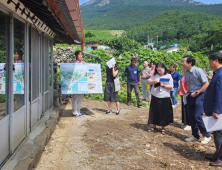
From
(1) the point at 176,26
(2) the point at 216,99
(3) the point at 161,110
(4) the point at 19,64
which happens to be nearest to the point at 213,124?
(2) the point at 216,99

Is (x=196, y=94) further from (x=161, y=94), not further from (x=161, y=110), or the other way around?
(x=161, y=110)

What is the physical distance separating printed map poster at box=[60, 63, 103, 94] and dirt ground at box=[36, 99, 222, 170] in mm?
871

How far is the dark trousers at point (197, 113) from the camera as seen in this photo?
448 centimetres

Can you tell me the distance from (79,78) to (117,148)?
2.70m

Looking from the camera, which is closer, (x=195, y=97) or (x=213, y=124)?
(x=213, y=124)

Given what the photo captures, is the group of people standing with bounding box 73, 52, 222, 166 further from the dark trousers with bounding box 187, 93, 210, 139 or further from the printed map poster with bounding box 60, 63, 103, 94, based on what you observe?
the printed map poster with bounding box 60, 63, 103, 94

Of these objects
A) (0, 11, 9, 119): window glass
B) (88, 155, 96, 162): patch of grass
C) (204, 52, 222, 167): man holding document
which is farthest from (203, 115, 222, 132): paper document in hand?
(0, 11, 9, 119): window glass

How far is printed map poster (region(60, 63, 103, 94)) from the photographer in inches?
244

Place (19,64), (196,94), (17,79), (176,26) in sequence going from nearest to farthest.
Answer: (17,79) < (19,64) < (196,94) < (176,26)

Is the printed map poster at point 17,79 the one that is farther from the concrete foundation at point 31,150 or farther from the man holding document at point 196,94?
the man holding document at point 196,94

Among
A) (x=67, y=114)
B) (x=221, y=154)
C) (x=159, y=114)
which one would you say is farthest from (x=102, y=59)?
(x=221, y=154)

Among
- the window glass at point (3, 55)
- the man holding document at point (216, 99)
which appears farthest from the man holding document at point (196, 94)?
the window glass at point (3, 55)

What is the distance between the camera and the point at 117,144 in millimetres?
4512

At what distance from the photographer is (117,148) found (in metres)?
4.29
